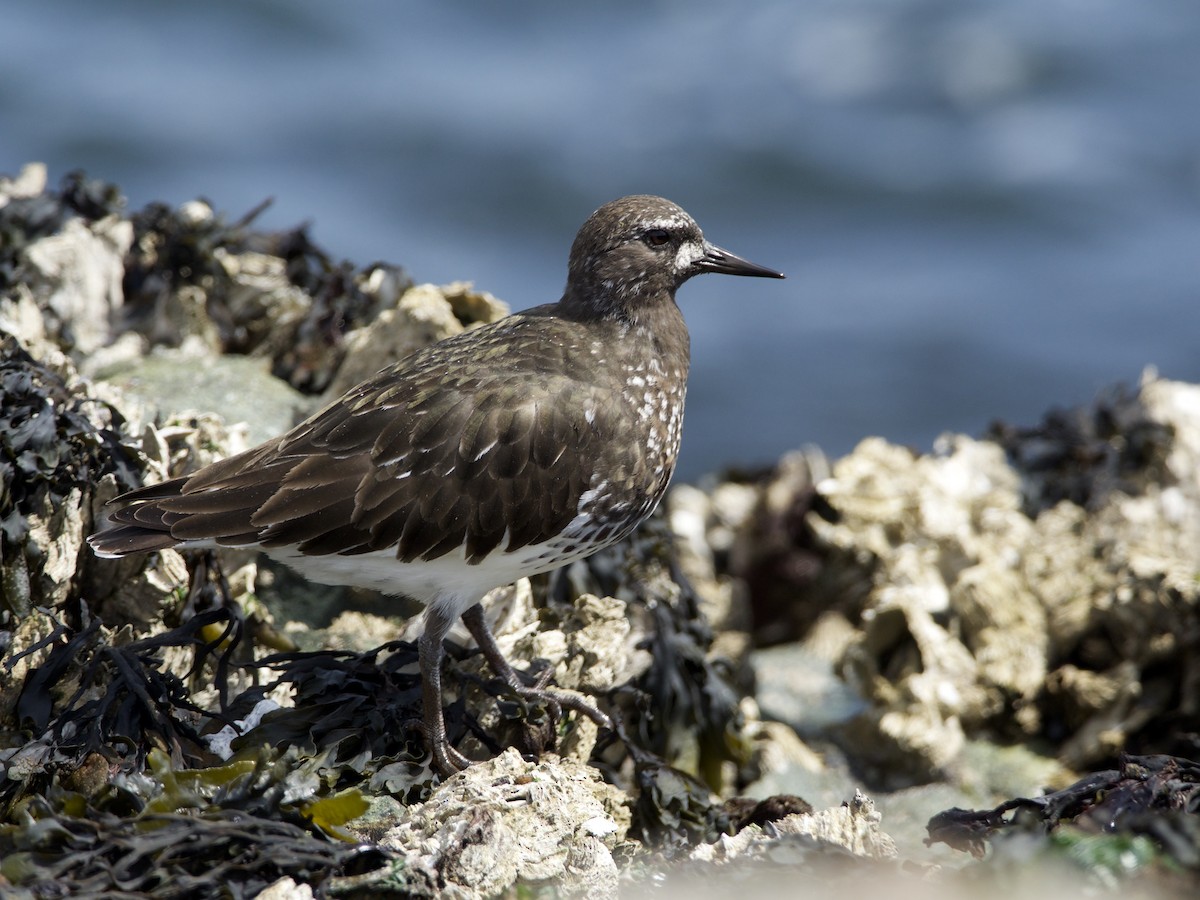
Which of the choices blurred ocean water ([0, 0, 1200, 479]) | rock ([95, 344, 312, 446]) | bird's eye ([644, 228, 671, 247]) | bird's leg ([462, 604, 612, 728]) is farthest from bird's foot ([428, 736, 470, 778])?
blurred ocean water ([0, 0, 1200, 479])

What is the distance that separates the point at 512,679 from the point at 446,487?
612mm

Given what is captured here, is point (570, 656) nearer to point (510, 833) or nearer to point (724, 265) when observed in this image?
point (510, 833)

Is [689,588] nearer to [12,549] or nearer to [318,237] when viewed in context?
[12,549]

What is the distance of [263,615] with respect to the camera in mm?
3930

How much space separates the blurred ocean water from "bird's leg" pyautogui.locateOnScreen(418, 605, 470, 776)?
6.23m

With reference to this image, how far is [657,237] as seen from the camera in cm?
401

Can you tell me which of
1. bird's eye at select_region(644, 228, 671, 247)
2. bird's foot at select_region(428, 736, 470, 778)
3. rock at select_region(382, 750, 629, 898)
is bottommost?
bird's foot at select_region(428, 736, 470, 778)

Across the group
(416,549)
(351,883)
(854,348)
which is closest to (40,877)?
(351,883)

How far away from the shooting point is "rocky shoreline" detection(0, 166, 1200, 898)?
265cm

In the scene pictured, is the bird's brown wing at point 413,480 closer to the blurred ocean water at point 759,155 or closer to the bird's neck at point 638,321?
the bird's neck at point 638,321

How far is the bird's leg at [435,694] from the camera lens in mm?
3352

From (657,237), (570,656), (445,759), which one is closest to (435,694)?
(445,759)

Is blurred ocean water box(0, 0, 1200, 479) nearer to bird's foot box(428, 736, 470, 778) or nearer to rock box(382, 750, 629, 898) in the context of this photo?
bird's foot box(428, 736, 470, 778)

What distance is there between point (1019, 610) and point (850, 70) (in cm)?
1046
